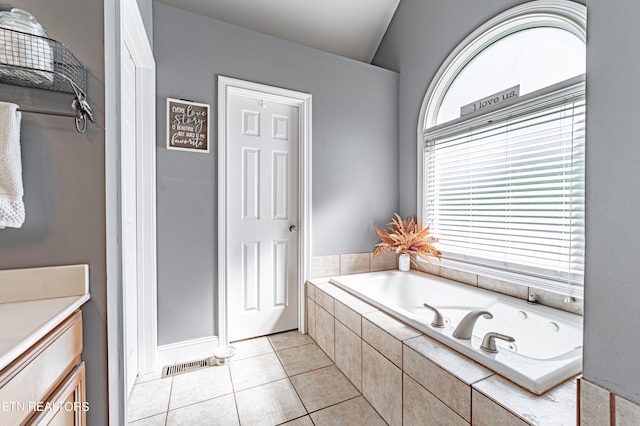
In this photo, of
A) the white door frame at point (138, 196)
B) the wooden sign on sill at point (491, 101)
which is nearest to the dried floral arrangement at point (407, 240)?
the wooden sign on sill at point (491, 101)

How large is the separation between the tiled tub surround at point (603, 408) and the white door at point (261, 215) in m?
1.98

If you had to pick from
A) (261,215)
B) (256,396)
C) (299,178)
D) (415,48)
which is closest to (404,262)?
(299,178)

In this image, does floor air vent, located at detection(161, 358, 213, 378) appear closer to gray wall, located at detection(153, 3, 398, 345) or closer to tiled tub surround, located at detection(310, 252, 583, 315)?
gray wall, located at detection(153, 3, 398, 345)

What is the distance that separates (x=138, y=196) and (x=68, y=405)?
124 centimetres

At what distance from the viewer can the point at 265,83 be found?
7.37ft

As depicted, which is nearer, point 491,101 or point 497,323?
point 497,323

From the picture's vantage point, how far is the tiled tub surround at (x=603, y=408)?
0.61 meters

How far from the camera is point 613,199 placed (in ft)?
2.07

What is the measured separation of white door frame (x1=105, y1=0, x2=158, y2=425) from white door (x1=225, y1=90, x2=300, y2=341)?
509 millimetres

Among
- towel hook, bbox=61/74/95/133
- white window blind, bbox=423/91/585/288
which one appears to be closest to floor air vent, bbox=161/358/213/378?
towel hook, bbox=61/74/95/133

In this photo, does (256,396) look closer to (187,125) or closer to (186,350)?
(186,350)

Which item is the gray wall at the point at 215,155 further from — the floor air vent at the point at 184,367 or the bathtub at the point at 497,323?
the bathtub at the point at 497,323

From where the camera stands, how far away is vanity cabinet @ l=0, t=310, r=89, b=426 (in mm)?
629

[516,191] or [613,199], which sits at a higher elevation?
[516,191]
